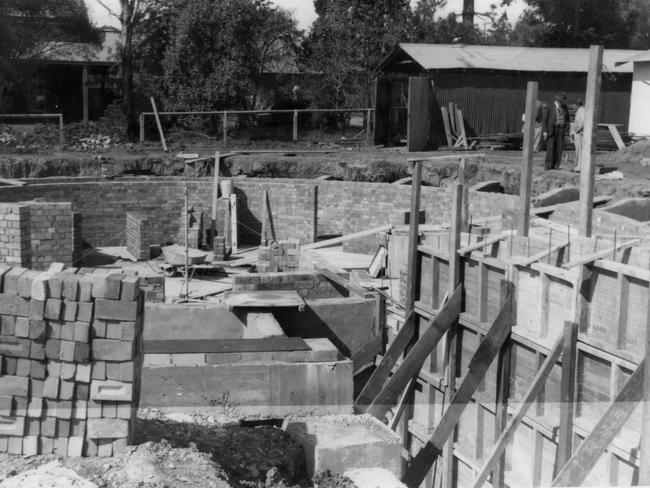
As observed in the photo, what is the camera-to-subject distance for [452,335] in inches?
375

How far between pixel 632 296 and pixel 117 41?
1011 inches

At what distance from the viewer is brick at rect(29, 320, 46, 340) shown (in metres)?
5.41

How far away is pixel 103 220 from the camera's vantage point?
752 inches

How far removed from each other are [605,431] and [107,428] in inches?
135

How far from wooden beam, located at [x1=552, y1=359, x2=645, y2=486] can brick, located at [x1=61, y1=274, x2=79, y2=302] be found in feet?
12.1

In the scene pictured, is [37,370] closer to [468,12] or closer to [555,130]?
[555,130]

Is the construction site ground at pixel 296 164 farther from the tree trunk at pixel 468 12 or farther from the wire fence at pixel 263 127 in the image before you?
the tree trunk at pixel 468 12

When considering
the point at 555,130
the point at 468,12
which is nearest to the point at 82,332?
the point at 555,130

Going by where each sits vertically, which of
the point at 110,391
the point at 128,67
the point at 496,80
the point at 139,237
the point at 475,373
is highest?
the point at 128,67

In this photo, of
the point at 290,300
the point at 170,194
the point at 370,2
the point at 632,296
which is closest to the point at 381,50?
the point at 370,2

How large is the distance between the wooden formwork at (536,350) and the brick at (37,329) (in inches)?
158

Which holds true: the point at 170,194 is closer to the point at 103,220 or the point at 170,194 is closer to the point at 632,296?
the point at 103,220

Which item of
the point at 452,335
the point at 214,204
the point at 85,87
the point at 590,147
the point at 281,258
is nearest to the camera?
the point at 590,147

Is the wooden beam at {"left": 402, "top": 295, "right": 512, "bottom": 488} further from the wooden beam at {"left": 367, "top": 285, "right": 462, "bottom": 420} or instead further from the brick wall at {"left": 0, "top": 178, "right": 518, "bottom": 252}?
the brick wall at {"left": 0, "top": 178, "right": 518, "bottom": 252}
